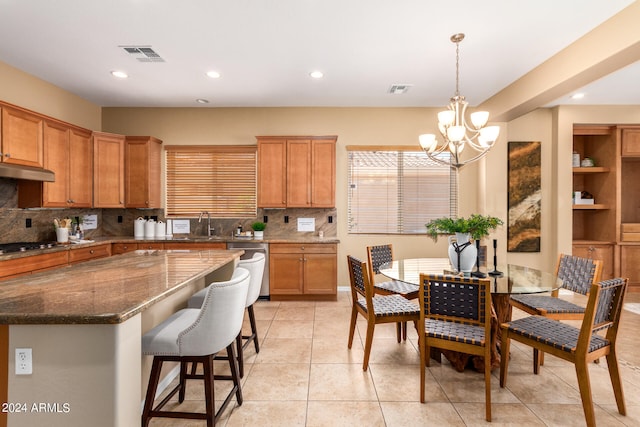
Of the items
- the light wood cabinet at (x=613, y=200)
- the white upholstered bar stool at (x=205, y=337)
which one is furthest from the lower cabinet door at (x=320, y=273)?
the light wood cabinet at (x=613, y=200)

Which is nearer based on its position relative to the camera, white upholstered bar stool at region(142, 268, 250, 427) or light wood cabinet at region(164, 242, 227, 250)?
white upholstered bar stool at region(142, 268, 250, 427)

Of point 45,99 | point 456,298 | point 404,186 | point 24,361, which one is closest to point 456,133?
point 456,298

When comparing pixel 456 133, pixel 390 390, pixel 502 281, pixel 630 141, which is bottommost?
pixel 390 390

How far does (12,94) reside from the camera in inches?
149

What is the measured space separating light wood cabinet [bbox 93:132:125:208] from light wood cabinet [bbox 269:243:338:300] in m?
2.41

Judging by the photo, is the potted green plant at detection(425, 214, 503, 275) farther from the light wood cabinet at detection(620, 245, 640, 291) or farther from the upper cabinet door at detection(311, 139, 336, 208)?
the light wood cabinet at detection(620, 245, 640, 291)

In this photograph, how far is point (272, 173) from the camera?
491 cm

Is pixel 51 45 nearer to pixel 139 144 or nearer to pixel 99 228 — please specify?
pixel 139 144

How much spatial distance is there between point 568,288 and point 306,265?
9.80 feet

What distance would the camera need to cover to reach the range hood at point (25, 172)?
321 centimetres

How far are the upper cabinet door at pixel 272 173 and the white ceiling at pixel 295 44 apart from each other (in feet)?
2.32

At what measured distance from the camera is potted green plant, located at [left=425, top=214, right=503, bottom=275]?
9.02 ft

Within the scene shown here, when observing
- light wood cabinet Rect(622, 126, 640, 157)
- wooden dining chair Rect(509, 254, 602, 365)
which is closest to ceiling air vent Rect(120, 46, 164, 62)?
wooden dining chair Rect(509, 254, 602, 365)

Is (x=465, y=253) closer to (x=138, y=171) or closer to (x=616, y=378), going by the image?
(x=616, y=378)
